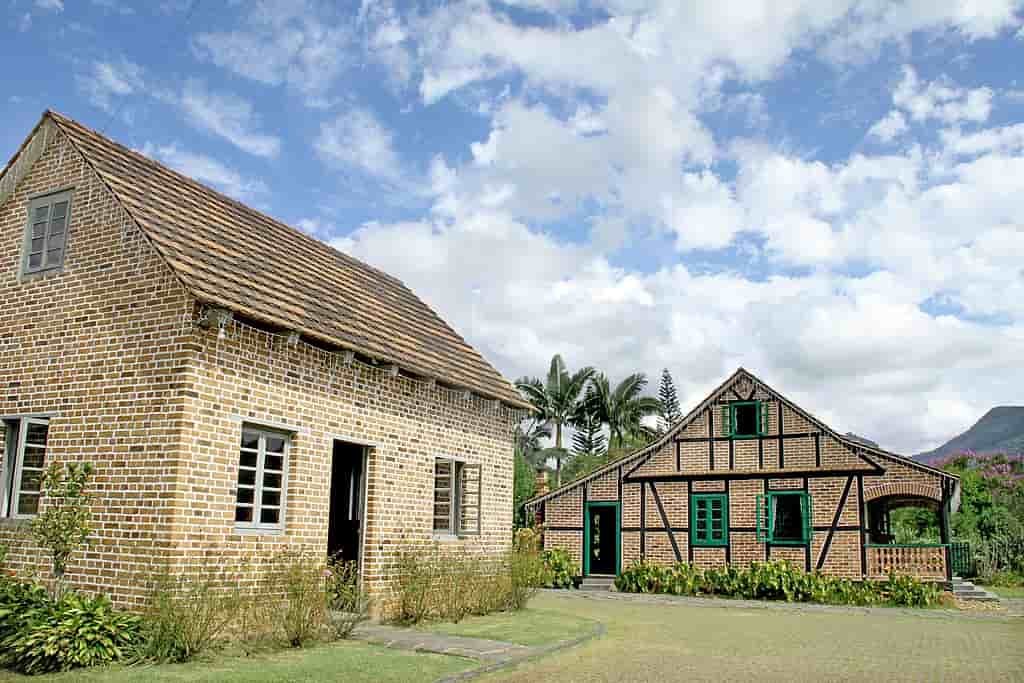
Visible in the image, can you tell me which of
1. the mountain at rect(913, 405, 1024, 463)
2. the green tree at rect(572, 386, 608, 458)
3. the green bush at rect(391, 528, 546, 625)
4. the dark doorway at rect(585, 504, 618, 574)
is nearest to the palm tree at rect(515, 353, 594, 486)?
the green tree at rect(572, 386, 608, 458)

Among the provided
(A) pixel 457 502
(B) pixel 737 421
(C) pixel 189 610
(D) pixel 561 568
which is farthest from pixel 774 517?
(C) pixel 189 610

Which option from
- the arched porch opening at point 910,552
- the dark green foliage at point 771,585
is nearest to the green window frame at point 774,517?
the dark green foliage at point 771,585

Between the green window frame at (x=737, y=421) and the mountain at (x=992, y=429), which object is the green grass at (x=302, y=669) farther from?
the mountain at (x=992, y=429)

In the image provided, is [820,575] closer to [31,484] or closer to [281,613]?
[281,613]

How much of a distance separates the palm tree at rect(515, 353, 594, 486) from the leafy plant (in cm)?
3326

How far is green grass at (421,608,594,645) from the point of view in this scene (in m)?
11.0

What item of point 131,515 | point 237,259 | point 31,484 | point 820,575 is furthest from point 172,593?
point 820,575

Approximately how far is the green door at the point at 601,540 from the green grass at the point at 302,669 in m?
14.4

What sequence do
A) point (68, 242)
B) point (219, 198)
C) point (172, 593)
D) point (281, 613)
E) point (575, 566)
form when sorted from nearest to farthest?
1. point (172, 593)
2. point (281, 613)
3. point (68, 242)
4. point (219, 198)
5. point (575, 566)

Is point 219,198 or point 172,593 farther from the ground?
point 219,198

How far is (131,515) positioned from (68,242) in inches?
147

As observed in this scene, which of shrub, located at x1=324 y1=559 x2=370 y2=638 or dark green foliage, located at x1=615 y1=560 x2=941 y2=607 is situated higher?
shrub, located at x1=324 y1=559 x2=370 y2=638

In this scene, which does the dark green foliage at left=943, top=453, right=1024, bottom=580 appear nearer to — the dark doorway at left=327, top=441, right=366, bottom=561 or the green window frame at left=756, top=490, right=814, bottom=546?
the green window frame at left=756, top=490, right=814, bottom=546

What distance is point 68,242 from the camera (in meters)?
10.9
